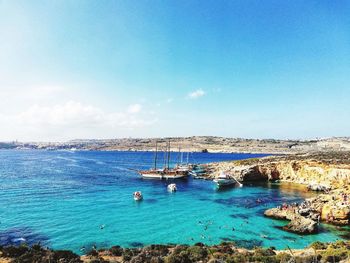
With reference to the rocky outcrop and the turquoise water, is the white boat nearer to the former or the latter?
the turquoise water

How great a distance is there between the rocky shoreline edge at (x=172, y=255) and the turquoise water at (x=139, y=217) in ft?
13.8

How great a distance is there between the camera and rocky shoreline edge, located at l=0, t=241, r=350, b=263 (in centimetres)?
2241

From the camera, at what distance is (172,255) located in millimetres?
23781

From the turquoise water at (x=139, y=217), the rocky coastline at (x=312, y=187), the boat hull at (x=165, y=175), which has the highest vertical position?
the rocky coastline at (x=312, y=187)

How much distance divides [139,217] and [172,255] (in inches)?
743

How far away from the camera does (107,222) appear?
38656mm

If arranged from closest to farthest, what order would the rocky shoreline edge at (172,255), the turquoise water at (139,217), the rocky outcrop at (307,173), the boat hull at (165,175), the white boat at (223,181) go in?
1. the rocky shoreline edge at (172,255)
2. the turquoise water at (139,217)
3. the rocky outcrop at (307,173)
4. the white boat at (223,181)
5. the boat hull at (165,175)

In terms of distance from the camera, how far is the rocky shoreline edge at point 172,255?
2241 cm

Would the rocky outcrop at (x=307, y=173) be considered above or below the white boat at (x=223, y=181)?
above

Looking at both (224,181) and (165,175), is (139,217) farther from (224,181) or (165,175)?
(165,175)

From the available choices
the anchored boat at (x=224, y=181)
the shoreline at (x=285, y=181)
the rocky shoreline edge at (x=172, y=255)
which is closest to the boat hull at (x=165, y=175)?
the shoreline at (x=285, y=181)

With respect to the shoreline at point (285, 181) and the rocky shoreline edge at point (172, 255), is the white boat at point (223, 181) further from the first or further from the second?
the rocky shoreline edge at point (172, 255)

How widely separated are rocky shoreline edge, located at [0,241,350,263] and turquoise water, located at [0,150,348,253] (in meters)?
4.21

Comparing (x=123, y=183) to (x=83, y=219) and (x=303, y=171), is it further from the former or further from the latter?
(x=303, y=171)
